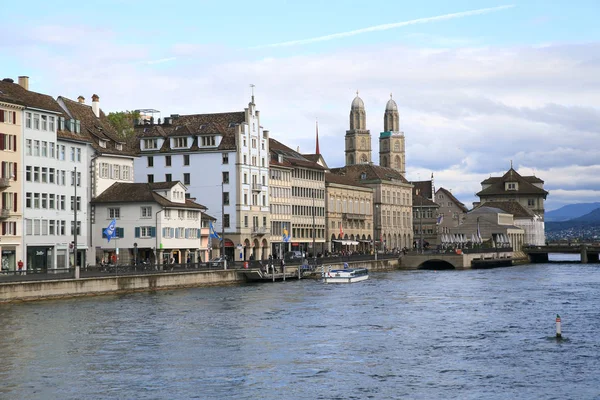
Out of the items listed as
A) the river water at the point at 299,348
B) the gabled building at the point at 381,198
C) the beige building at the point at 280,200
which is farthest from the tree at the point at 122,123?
the gabled building at the point at 381,198

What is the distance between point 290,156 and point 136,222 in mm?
53017

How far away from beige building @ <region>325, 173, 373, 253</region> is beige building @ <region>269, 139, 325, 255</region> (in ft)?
11.2

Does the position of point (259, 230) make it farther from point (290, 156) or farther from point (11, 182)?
point (11, 182)

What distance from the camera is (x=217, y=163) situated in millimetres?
126188

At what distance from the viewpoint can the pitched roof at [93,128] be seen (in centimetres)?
10293

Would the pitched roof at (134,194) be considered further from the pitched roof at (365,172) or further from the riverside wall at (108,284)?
the pitched roof at (365,172)

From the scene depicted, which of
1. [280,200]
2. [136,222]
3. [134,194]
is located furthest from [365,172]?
[136,222]

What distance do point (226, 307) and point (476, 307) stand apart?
16825 mm

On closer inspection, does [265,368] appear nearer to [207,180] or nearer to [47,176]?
[47,176]

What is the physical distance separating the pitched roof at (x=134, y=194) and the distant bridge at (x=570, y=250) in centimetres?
8882

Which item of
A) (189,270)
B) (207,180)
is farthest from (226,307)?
(207,180)

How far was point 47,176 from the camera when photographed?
93.7m

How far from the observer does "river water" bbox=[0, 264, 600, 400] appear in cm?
4081

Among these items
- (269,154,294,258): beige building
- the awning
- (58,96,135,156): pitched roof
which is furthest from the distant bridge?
(58,96,135,156): pitched roof
